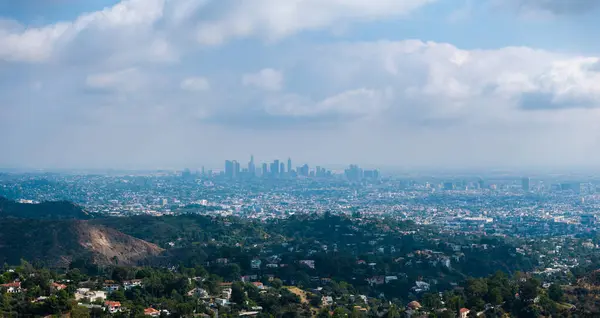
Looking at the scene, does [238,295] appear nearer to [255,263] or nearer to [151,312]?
[151,312]

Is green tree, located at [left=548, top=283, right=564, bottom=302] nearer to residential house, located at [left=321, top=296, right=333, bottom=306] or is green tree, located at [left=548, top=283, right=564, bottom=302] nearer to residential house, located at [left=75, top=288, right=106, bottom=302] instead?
residential house, located at [left=321, top=296, right=333, bottom=306]

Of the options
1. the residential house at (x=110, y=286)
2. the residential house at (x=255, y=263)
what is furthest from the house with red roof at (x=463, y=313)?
the residential house at (x=255, y=263)

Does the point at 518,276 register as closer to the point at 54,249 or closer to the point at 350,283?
the point at 350,283

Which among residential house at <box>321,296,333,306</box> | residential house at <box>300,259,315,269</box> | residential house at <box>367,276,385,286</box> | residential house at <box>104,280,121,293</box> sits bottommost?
residential house at <box>367,276,385,286</box>

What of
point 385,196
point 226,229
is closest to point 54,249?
point 226,229

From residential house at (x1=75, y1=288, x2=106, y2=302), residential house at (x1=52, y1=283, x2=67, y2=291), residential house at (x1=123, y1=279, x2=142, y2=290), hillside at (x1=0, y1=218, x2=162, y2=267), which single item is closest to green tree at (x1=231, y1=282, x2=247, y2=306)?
residential house at (x1=123, y1=279, x2=142, y2=290)

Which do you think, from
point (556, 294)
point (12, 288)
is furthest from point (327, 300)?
point (12, 288)

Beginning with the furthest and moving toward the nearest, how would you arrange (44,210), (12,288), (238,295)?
(44,210) < (238,295) < (12,288)
